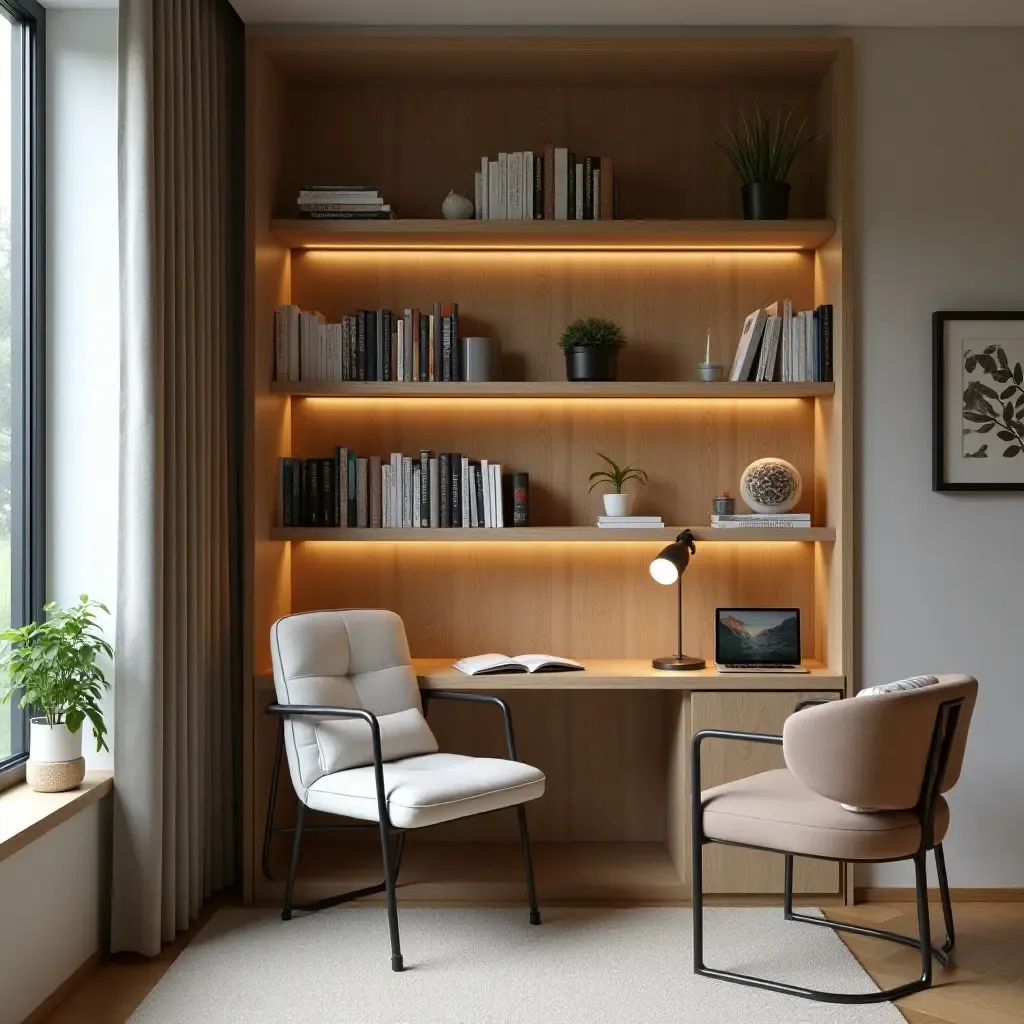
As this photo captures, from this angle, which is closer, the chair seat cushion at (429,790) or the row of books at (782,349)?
the chair seat cushion at (429,790)

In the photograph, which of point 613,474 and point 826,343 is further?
point 613,474

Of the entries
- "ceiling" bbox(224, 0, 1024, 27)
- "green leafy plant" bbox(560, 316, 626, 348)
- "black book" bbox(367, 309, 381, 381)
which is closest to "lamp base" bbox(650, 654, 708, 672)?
"green leafy plant" bbox(560, 316, 626, 348)

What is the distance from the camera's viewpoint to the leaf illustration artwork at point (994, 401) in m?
3.66

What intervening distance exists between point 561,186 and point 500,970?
96.3 inches

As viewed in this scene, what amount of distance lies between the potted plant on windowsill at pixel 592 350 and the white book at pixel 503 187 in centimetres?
44

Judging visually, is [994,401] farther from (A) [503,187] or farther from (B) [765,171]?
(A) [503,187]

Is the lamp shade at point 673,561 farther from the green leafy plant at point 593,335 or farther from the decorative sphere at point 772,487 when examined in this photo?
the green leafy plant at point 593,335

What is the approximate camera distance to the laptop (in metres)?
3.71

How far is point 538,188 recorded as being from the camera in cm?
381

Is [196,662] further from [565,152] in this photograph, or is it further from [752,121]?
[752,121]

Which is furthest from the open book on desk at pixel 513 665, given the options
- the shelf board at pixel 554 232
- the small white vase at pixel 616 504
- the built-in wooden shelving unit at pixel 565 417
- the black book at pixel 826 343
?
the shelf board at pixel 554 232

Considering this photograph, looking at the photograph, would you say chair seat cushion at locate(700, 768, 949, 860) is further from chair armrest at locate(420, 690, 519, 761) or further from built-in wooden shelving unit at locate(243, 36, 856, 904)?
built-in wooden shelving unit at locate(243, 36, 856, 904)

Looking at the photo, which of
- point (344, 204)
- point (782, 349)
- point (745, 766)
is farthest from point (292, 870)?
point (782, 349)

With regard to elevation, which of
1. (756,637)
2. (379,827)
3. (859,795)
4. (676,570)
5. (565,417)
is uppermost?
(565,417)
